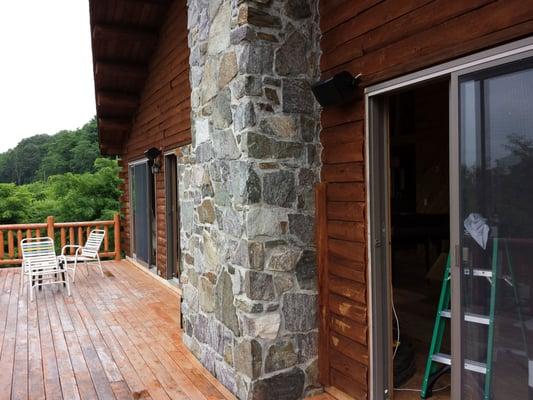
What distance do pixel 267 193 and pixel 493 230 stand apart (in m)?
1.37

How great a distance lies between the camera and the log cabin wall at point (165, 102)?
5.90m

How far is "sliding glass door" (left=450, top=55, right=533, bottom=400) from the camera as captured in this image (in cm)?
186

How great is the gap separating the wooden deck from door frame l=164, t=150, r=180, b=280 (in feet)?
1.62

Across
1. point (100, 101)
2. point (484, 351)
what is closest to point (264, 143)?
point (484, 351)

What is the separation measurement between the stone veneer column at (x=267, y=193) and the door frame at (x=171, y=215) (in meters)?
3.52

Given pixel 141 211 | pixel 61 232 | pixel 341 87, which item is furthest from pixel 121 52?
pixel 341 87

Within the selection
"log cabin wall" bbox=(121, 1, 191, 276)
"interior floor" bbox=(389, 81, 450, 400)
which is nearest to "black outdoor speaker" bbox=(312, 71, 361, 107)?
"interior floor" bbox=(389, 81, 450, 400)

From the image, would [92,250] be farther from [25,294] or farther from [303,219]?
[303,219]

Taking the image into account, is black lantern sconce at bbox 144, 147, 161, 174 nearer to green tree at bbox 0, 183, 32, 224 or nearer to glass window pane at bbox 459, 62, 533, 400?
glass window pane at bbox 459, 62, 533, 400

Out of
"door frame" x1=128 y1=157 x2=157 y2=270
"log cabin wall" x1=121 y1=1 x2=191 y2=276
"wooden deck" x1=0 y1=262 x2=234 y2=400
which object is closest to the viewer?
"wooden deck" x1=0 y1=262 x2=234 y2=400

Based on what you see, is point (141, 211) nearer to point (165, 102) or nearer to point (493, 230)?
point (165, 102)

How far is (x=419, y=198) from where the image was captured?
721 centimetres

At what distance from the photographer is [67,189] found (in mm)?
14648

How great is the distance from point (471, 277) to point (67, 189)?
14.5 m
